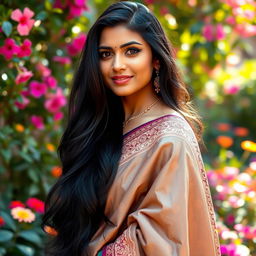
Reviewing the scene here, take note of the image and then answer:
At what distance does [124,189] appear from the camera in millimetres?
2158

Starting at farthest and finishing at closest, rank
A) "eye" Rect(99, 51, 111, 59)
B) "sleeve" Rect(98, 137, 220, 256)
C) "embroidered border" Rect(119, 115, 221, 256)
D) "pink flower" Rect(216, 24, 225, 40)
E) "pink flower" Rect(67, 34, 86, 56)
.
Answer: "pink flower" Rect(216, 24, 225, 40), "pink flower" Rect(67, 34, 86, 56), "eye" Rect(99, 51, 111, 59), "embroidered border" Rect(119, 115, 221, 256), "sleeve" Rect(98, 137, 220, 256)

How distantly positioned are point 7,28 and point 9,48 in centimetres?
11

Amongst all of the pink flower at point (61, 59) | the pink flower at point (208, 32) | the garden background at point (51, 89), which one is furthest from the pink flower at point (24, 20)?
the pink flower at point (208, 32)

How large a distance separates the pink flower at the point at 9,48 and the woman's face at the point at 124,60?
68cm

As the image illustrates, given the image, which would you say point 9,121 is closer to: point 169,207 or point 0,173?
point 0,173

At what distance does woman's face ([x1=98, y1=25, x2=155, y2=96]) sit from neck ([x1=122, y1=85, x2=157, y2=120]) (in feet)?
0.21

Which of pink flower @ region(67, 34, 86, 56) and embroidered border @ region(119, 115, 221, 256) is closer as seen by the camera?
embroidered border @ region(119, 115, 221, 256)

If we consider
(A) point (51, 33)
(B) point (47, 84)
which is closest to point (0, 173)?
(B) point (47, 84)

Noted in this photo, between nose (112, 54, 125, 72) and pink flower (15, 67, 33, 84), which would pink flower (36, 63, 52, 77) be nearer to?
pink flower (15, 67, 33, 84)

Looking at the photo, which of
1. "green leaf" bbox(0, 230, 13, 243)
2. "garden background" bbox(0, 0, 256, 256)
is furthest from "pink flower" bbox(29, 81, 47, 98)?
"green leaf" bbox(0, 230, 13, 243)

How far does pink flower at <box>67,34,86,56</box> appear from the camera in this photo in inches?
144

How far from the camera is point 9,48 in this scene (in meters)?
2.81

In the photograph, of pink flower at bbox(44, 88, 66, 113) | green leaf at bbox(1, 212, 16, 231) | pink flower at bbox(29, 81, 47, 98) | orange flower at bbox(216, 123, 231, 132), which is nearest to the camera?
green leaf at bbox(1, 212, 16, 231)

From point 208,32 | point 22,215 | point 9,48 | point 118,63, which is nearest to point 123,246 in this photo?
point 118,63
